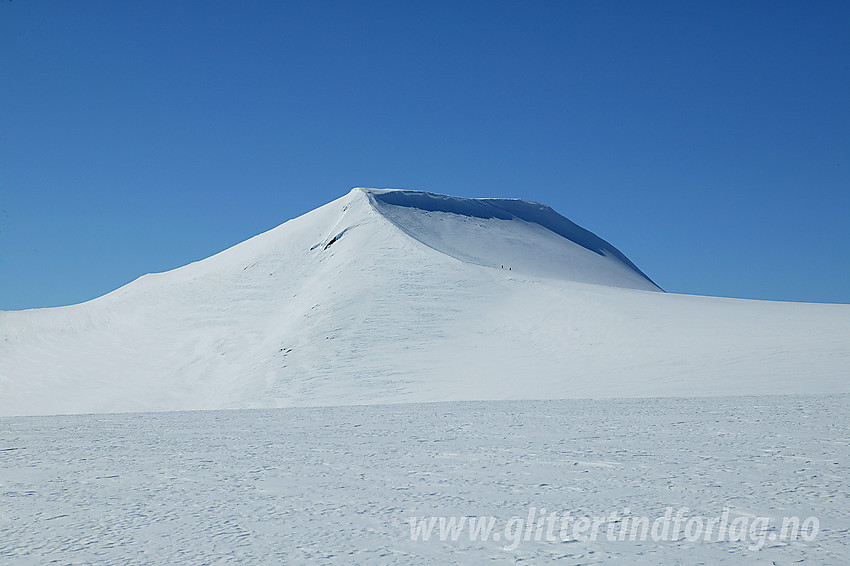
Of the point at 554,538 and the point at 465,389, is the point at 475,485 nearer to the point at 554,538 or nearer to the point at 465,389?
the point at 554,538

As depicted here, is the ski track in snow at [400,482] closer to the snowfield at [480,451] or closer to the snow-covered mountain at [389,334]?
the snowfield at [480,451]

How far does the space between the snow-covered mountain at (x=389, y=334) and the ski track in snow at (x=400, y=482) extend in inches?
263

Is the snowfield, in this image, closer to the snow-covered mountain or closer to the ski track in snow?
the ski track in snow

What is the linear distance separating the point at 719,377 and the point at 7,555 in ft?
49.5

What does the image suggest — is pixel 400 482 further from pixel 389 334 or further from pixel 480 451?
pixel 389 334

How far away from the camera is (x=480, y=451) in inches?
292

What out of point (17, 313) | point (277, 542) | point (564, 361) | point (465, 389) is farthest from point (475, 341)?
point (17, 313)

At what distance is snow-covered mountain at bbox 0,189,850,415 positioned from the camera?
1898 centimetres

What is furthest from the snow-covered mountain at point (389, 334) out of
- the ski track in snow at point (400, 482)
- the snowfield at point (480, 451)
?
the ski track in snow at point (400, 482)

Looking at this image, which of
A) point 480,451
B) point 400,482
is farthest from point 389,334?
point 400,482

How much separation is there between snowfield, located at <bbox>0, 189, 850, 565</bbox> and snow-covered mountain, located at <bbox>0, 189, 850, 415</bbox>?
184 mm

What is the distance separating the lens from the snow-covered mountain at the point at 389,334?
19.0 metres

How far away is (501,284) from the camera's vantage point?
3431 centimetres

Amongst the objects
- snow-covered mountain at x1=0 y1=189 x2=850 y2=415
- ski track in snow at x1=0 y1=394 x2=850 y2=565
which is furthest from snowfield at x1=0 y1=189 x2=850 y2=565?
snow-covered mountain at x1=0 y1=189 x2=850 y2=415
